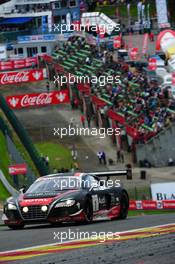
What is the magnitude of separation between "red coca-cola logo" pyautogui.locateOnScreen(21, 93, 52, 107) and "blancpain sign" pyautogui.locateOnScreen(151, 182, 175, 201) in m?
19.4

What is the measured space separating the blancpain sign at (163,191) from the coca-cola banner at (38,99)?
743 inches

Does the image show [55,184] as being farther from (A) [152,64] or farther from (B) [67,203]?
(A) [152,64]

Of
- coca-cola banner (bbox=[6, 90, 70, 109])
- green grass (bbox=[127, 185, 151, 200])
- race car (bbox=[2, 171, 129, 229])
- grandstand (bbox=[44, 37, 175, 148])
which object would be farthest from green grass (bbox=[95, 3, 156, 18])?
race car (bbox=[2, 171, 129, 229])

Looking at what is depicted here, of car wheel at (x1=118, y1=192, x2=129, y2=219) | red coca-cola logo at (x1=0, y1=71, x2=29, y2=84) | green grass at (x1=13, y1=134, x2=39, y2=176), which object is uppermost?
red coca-cola logo at (x1=0, y1=71, x2=29, y2=84)

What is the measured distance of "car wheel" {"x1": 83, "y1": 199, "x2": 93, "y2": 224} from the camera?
1861cm

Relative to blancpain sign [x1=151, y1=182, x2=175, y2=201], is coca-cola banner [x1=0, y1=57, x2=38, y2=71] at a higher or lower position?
higher

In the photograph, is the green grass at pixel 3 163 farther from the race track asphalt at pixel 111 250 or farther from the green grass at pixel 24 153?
the race track asphalt at pixel 111 250

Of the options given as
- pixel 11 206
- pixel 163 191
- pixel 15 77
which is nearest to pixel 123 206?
pixel 11 206

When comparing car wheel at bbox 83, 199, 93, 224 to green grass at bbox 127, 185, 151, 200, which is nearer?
car wheel at bbox 83, 199, 93, 224

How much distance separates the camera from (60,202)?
1845cm

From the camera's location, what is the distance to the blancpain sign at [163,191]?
36.9 metres

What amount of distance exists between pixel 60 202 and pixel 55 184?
892mm

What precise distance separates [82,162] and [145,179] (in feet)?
19.2

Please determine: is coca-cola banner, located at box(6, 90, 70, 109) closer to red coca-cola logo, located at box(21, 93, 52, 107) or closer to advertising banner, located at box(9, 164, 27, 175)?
red coca-cola logo, located at box(21, 93, 52, 107)
